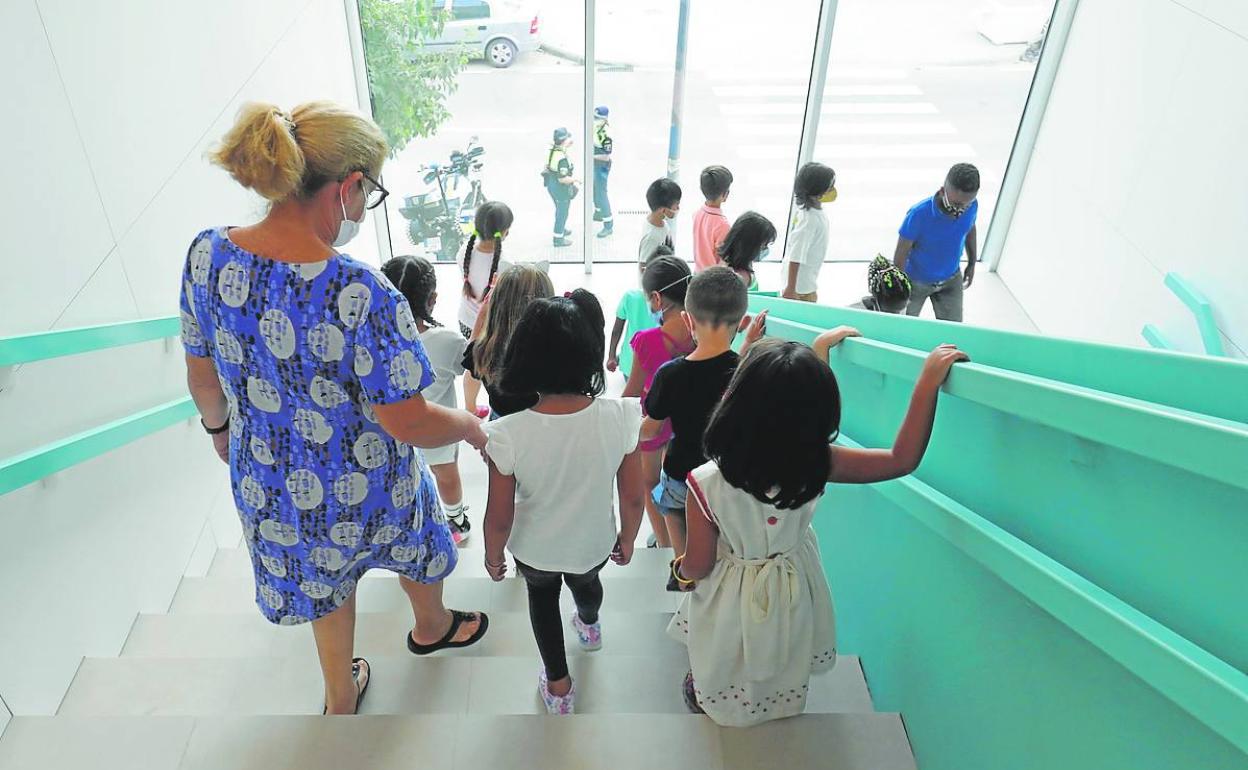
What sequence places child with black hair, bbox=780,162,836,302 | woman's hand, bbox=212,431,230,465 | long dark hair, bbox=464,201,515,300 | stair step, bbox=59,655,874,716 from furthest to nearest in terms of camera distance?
child with black hair, bbox=780,162,836,302 < long dark hair, bbox=464,201,515,300 < stair step, bbox=59,655,874,716 < woman's hand, bbox=212,431,230,465

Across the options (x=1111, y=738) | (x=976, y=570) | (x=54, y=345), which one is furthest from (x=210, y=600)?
(x=1111, y=738)

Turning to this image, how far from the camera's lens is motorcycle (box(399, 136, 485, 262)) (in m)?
6.52

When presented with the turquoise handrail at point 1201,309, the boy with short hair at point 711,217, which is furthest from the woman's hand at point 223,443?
the turquoise handrail at point 1201,309

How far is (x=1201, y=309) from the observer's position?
388cm

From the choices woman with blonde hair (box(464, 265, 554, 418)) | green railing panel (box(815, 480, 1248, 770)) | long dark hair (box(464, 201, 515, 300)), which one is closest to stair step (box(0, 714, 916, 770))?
green railing panel (box(815, 480, 1248, 770))

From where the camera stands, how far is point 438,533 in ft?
6.71

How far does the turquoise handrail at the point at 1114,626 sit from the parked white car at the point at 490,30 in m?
5.36

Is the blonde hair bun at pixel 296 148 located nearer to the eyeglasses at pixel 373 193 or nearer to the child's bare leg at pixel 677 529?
the eyeglasses at pixel 373 193

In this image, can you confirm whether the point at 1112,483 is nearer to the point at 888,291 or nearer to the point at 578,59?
the point at 888,291

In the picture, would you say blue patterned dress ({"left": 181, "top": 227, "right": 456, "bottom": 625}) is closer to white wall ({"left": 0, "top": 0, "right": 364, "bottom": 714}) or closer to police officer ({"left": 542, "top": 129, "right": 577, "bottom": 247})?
white wall ({"left": 0, "top": 0, "right": 364, "bottom": 714})

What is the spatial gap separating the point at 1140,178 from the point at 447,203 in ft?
16.9

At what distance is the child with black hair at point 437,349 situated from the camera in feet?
8.55

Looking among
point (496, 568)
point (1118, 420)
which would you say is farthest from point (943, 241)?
point (1118, 420)

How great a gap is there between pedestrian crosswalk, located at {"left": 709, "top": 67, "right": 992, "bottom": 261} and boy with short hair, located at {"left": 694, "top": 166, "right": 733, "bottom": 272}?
2239 millimetres
